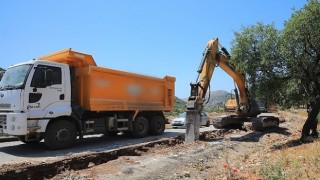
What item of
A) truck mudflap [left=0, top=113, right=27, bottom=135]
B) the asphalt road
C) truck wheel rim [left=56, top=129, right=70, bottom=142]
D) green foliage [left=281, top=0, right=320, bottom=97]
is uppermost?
green foliage [left=281, top=0, right=320, bottom=97]

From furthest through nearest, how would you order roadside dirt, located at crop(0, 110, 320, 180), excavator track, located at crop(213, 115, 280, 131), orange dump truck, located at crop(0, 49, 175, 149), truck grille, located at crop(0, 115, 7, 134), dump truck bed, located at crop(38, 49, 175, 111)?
excavator track, located at crop(213, 115, 280, 131), dump truck bed, located at crop(38, 49, 175, 111), truck grille, located at crop(0, 115, 7, 134), orange dump truck, located at crop(0, 49, 175, 149), roadside dirt, located at crop(0, 110, 320, 180)

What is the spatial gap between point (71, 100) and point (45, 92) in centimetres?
123

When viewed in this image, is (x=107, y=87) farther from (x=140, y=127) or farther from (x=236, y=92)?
(x=236, y=92)

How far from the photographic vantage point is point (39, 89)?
1200 centimetres

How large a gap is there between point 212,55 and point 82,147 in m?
7.36

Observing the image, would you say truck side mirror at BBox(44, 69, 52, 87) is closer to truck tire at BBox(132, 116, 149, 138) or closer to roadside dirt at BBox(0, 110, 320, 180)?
roadside dirt at BBox(0, 110, 320, 180)

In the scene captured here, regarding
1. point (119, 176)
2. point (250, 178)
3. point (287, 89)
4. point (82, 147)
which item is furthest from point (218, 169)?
point (287, 89)

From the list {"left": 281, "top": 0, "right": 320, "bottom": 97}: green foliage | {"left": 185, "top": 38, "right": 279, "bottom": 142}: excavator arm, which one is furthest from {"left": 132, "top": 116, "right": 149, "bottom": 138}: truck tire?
{"left": 281, "top": 0, "right": 320, "bottom": 97}: green foliage

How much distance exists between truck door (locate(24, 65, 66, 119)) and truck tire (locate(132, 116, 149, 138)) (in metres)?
4.30

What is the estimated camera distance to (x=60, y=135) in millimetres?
12414

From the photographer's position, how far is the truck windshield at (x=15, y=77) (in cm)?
1181

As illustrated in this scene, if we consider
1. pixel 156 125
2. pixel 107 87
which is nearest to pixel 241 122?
pixel 156 125

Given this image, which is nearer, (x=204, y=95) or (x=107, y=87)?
(x=107, y=87)

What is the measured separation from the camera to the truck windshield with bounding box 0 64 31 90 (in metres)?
11.8
